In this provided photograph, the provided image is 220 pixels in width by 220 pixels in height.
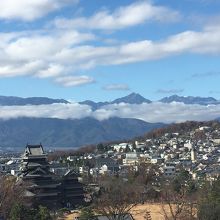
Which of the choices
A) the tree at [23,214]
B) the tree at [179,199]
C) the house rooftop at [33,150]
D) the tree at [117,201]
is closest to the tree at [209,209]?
the tree at [179,199]

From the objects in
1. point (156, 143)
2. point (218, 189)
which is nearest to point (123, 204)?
point (218, 189)

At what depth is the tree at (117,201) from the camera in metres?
40.9

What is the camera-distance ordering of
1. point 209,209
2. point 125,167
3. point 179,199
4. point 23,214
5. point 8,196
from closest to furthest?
point 23,214 → point 209,209 → point 179,199 → point 8,196 → point 125,167

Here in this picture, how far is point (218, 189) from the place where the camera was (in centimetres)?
4178

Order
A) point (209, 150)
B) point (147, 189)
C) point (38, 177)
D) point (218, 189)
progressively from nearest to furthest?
point (218, 189) < point (38, 177) < point (147, 189) < point (209, 150)

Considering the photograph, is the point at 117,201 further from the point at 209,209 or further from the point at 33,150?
the point at 33,150

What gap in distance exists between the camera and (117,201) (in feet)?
146

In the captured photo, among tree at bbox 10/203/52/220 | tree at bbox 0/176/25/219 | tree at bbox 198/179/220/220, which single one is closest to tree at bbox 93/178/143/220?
tree at bbox 198/179/220/220

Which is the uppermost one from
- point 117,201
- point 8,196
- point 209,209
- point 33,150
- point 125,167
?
point 33,150

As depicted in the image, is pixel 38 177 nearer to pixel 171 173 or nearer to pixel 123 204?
pixel 123 204

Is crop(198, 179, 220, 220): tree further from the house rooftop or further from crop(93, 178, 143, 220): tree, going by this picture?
the house rooftop

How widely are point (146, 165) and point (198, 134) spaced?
8604 centimetres

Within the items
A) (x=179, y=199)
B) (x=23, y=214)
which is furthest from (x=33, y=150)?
(x=23, y=214)

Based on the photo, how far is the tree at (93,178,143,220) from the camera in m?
40.9
